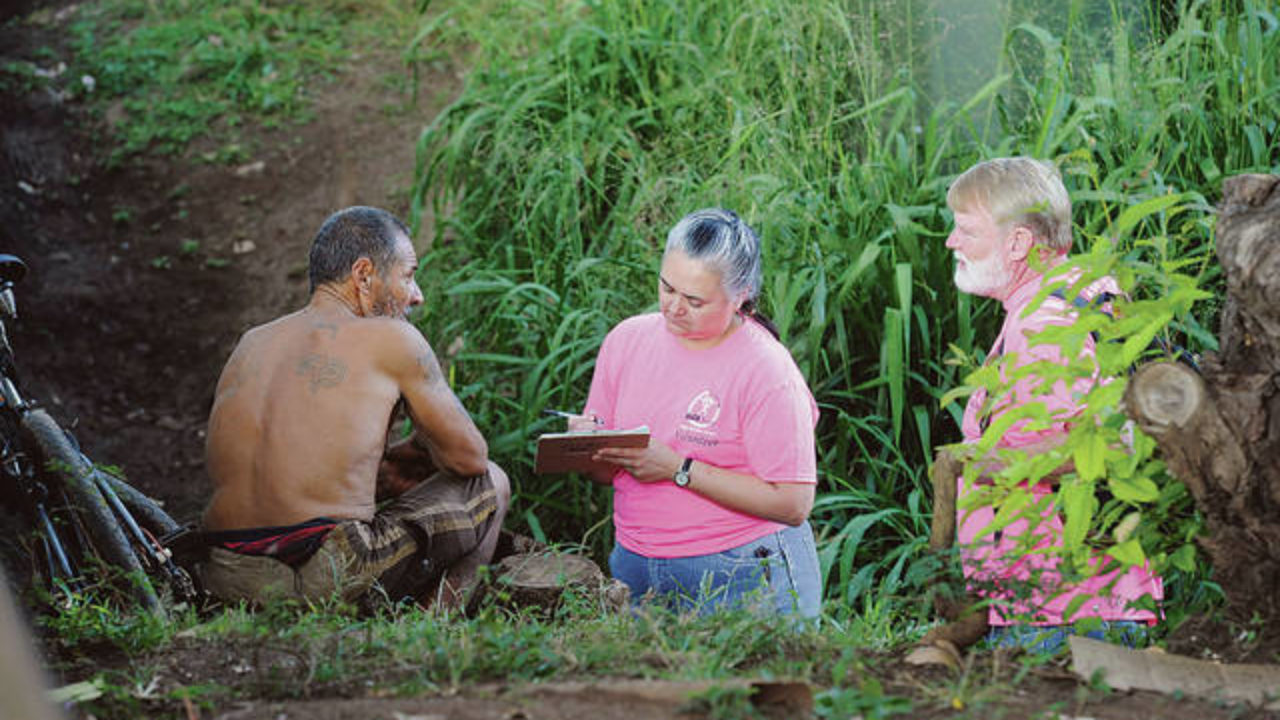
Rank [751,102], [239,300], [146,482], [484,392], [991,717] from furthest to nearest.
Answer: [239,300] → [146,482] → [751,102] → [484,392] → [991,717]

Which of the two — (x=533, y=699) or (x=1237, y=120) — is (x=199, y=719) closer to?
(x=533, y=699)

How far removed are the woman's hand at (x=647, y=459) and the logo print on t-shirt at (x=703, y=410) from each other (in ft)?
0.39

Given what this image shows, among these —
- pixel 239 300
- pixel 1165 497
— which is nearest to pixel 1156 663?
pixel 1165 497

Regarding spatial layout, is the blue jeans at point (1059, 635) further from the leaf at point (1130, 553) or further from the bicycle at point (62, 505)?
the bicycle at point (62, 505)

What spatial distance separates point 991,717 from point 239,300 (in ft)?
18.9

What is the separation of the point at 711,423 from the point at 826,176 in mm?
1755

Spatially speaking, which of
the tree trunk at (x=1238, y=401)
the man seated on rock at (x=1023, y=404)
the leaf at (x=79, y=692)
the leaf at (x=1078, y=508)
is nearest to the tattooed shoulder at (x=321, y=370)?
the leaf at (x=79, y=692)

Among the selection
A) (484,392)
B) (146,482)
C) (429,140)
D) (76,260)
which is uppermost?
(429,140)

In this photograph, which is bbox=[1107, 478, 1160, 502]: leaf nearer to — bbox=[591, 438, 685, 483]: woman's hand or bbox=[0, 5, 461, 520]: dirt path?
bbox=[591, 438, 685, 483]: woman's hand

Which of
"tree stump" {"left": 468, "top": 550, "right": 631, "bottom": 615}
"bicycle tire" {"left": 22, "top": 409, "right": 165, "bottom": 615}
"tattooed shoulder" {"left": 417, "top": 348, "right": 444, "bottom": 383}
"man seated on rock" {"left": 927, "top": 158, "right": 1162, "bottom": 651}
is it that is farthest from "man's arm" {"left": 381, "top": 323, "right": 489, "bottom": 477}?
"man seated on rock" {"left": 927, "top": 158, "right": 1162, "bottom": 651}

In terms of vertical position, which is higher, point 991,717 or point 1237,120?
point 1237,120

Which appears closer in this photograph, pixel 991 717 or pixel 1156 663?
pixel 991 717

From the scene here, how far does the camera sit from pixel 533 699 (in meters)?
2.28

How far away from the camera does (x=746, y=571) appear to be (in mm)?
3596
